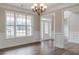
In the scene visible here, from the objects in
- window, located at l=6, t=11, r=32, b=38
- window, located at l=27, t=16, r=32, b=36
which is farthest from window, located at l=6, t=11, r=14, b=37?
window, located at l=27, t=16, r=32, b=36

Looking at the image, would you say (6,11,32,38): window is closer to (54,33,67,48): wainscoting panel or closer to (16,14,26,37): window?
(16,14,26,37): window

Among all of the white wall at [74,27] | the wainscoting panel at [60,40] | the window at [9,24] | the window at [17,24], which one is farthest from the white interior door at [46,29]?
the window at [9,24]

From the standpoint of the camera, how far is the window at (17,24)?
260cm

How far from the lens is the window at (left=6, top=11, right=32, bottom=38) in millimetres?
2601

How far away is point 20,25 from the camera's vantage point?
2.66 m

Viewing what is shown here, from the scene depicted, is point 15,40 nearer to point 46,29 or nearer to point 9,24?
point 9,24

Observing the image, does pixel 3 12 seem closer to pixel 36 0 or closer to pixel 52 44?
pixel 36 0

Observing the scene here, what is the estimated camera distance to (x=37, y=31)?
9.23ft

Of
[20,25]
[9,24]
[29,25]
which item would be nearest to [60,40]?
[29,25]

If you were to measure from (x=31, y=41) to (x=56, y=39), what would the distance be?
2.54 feet

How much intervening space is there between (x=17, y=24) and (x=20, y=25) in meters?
0.09

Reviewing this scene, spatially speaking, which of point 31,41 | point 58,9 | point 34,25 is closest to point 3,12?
point 34,25

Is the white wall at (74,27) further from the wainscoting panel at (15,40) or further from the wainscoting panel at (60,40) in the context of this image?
the wainscoting panel at (15,40)
